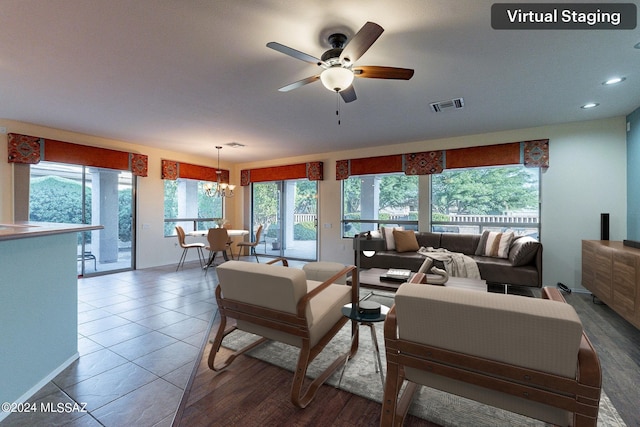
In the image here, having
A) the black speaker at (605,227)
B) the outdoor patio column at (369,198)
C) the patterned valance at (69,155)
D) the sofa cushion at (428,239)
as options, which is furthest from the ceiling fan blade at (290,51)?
the patterned valance at (69,155)

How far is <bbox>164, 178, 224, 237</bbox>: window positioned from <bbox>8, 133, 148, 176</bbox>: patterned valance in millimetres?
768

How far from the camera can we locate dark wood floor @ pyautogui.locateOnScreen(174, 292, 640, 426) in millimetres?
1561

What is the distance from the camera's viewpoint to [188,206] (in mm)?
6691

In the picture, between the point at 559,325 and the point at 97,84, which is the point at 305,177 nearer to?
the point at 97,84

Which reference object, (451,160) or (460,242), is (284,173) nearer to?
(451,160)

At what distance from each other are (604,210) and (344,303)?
14.2 ft

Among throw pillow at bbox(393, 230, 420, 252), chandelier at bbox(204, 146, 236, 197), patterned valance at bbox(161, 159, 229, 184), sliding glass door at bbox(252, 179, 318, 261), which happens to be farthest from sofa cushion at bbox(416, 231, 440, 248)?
patterned valance at bbox(161, 159, 229, 184)

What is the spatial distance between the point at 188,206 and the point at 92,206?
6.19 feet

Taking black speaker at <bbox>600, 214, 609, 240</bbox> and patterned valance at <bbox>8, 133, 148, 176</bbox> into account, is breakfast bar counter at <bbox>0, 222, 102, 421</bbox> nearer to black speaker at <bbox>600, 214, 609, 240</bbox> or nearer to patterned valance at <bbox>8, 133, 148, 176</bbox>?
patterned valance at <bbox>8, 133, 148, 176</bbox>

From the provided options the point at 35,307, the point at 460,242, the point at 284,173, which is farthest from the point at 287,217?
the point at 35,307

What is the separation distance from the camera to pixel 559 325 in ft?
3.24


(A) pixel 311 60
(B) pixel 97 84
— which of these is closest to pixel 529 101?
(A) pixel 311 60

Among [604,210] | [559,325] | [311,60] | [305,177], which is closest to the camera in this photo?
[559,325]

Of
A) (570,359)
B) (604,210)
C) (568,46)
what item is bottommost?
(570,359)
